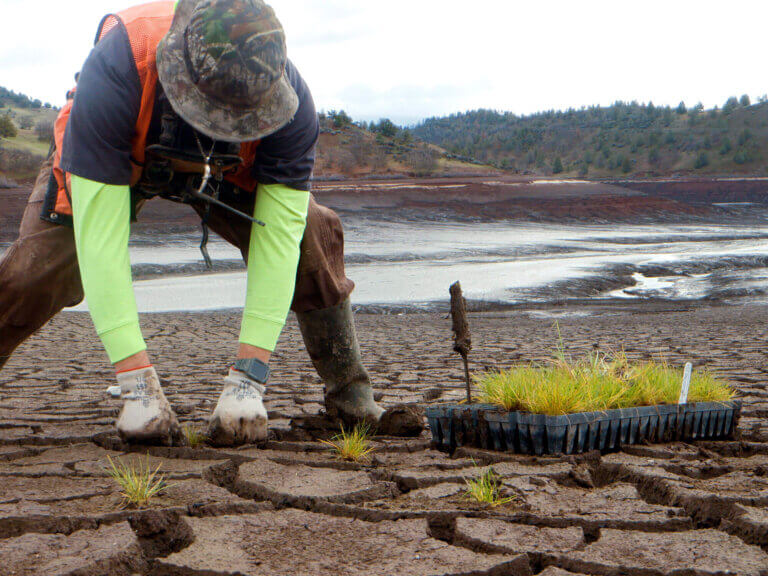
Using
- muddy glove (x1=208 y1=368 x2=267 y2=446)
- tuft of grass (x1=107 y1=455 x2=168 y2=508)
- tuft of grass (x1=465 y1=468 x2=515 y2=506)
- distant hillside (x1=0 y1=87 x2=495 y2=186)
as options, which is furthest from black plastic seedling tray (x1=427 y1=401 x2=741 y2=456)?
distant hillside (x1=0 y1=87 x2=495 y2=186)

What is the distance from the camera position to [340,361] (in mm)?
3168

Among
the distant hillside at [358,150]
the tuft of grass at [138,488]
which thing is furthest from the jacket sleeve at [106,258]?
the distant hillside at [358,150]

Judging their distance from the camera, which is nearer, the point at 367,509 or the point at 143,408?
the point at 367,509

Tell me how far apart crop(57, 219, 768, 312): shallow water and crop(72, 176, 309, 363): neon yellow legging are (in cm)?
846

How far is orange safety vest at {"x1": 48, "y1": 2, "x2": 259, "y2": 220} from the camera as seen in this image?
248cm

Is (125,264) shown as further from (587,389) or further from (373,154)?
(373,154)

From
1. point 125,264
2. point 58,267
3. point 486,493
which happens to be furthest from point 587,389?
point 58,267

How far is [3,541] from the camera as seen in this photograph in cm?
190

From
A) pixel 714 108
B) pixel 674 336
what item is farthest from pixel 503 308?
pixel 714 108

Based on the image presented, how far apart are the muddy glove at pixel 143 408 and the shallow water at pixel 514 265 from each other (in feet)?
27.9

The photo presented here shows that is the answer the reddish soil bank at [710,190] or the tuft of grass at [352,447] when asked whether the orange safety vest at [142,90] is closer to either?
the tuft of grass at [352,447]

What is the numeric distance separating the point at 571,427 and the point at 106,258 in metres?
1.55

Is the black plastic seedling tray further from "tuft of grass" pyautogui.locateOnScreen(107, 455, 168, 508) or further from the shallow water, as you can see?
the shallow water

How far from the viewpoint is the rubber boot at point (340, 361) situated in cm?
313
